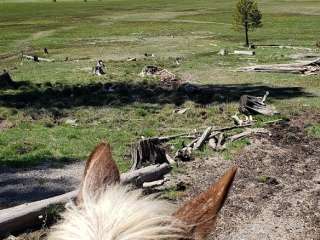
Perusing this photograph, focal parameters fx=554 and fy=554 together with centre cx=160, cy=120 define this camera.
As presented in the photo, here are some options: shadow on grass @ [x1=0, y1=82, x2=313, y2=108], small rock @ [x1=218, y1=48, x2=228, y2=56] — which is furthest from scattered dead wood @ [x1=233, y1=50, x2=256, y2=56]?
shadow on grass @ [x1=0, y1=82, x2=313, y2=108]

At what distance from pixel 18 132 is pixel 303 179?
9506 millimetres

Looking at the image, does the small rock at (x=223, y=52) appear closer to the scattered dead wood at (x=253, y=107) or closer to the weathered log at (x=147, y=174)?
the scattered dead wood at (x=253, y=107)

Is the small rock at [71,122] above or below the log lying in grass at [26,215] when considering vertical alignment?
below

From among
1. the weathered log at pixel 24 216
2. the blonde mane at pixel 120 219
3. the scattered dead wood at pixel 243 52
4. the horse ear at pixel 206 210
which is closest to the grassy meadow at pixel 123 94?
the scattered dead wood at pixel 243 52

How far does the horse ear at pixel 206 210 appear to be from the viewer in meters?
1.67

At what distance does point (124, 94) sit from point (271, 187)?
1252 cm

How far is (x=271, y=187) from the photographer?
502 inches

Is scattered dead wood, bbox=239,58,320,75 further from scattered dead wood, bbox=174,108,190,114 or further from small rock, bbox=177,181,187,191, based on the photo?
small rock, bbox=177,181,187,191

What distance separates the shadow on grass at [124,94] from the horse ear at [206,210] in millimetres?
20568

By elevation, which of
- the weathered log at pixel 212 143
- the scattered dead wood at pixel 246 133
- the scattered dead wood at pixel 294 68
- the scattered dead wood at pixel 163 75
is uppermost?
the weathered log at pixel 212 143

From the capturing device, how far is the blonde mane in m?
1.53

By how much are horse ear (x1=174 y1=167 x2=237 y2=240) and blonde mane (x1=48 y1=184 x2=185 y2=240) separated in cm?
4

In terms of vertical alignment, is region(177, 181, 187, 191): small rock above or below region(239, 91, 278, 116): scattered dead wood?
above

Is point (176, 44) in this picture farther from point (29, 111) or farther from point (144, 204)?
point (144, 204)
